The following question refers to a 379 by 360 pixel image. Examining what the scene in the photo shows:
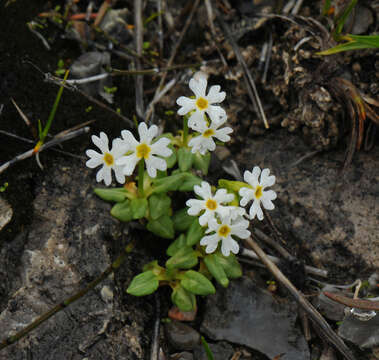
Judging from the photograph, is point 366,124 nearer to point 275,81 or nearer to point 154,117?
point 275,81

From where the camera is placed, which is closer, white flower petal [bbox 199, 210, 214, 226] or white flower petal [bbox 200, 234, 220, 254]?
white flower petal [bbox 199, 210, 214, 226]

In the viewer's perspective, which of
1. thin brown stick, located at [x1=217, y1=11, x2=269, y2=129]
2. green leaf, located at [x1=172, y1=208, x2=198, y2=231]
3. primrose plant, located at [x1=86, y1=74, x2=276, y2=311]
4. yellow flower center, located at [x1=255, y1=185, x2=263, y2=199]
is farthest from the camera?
thin brown stick, located at [x1=217, y1=11, x2=269, y2=129]

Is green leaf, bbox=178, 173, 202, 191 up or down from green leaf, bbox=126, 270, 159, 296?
up

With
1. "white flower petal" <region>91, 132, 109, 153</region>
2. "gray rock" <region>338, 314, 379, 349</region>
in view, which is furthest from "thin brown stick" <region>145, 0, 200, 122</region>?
"gray rock" <region>338, 314, 379, 349</region>

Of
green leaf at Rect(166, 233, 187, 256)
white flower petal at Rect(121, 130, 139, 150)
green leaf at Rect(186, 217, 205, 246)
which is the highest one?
white flower petal at Rect(121, 130, 139, 150)

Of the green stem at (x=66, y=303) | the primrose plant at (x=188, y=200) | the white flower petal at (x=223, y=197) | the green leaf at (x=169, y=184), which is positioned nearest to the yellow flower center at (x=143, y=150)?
the primrose plant at (x=188, y=200)

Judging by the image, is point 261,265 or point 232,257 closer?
point 232,257

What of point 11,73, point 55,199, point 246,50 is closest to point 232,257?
point 55,199

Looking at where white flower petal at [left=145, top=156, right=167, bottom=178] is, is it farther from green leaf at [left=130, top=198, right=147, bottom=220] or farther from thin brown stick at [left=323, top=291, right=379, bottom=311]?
thin brown stick at [left=323, top=291, right=379, bottom=311]
